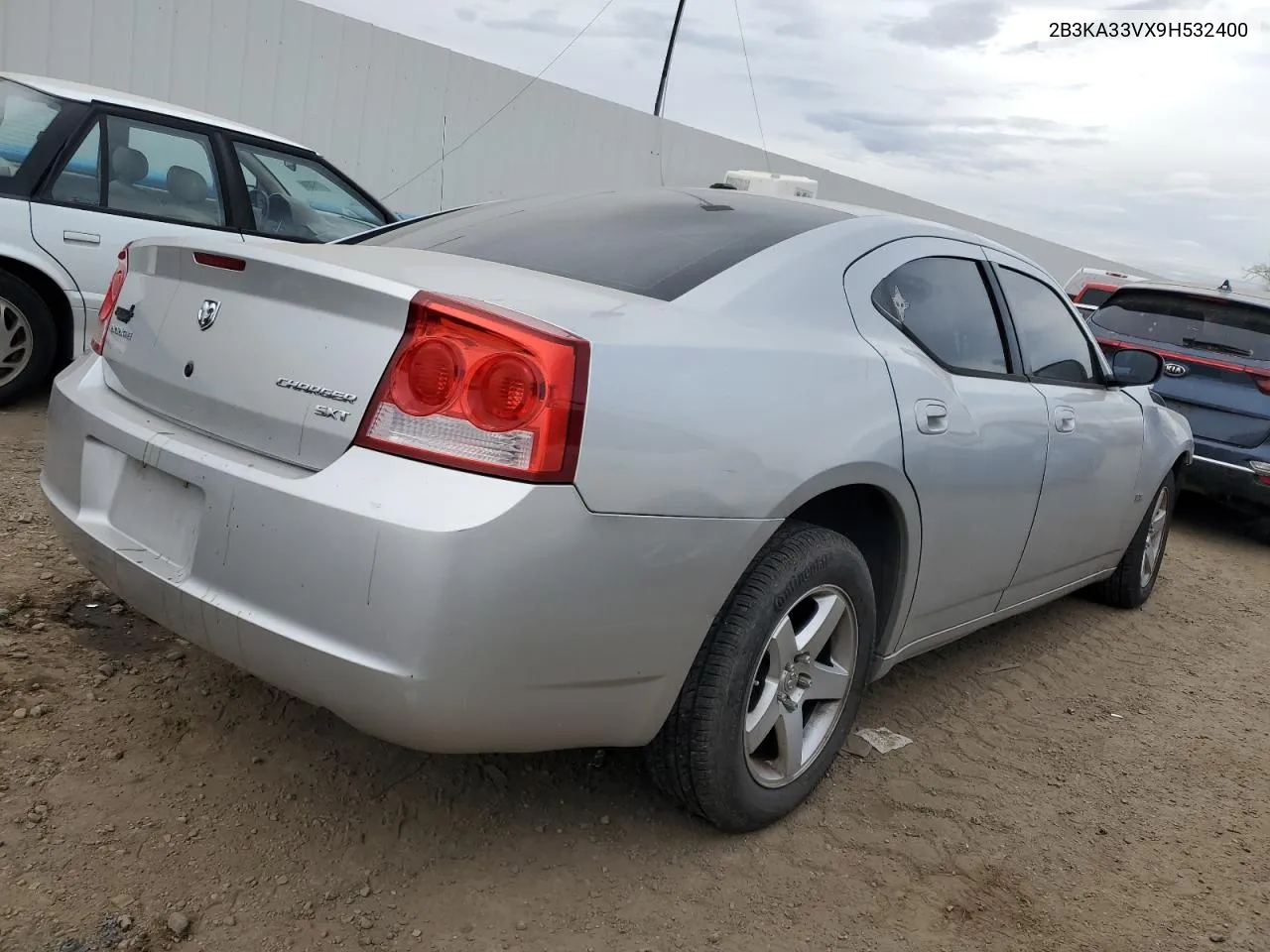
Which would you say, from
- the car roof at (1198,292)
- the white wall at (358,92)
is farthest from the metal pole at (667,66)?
the car roof at (1198,292)

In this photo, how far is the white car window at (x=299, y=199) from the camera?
5.68 metres

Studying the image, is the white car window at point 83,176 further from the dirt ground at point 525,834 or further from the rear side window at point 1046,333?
the rear side window at point 1046,333

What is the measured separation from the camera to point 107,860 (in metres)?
2.19

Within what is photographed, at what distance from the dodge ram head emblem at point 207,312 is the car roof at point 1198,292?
262 inches

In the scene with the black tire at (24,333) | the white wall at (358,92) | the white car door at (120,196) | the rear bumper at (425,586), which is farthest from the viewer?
the white wall at (358,92)

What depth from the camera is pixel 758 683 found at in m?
2.54

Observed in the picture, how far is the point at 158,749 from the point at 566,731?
1.11 meters

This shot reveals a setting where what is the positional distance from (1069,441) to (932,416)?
1.00 meters

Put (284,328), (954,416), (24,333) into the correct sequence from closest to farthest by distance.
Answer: (284,328) < (954,416) < (24,333)

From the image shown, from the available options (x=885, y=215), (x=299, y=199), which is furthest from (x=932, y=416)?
(x=299, y=199)

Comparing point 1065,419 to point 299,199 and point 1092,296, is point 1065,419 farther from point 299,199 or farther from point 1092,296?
point 1092,296

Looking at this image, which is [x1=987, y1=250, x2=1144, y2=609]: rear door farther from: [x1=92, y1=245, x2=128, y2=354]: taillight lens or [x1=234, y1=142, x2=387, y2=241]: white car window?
[x1=234, y1=142, x2=387, y2=241]: white car window

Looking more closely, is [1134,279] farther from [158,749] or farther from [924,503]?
[158,749]

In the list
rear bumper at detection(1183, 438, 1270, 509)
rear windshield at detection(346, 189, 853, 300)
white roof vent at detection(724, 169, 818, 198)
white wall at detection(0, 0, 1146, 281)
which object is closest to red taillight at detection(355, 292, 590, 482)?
rear windshield at detection(346, 189, 853, 300)
